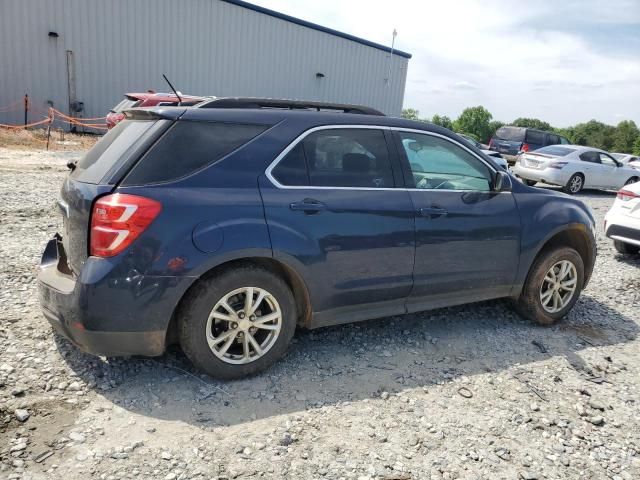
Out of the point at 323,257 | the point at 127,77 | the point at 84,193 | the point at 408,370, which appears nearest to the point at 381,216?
the point at 323,257

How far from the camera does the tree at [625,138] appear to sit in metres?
59.1

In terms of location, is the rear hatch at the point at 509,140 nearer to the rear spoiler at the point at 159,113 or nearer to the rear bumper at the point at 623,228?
the rear bumper at the point at 623,228

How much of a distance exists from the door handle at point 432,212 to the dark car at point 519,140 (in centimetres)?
1686

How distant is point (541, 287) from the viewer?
4.47 m

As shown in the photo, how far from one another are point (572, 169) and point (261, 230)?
14.0 meters

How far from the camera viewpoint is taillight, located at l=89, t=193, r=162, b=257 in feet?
9.10

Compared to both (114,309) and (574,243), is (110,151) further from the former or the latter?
(574,243)

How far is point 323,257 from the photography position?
3305 mm

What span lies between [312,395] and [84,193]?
1835mm

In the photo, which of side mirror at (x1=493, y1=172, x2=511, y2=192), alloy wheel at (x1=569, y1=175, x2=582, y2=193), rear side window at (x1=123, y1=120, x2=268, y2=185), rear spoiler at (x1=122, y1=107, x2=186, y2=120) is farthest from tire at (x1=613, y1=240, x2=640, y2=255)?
alloy wheel at (x1=569, y1=175, x2=582, y2=193)

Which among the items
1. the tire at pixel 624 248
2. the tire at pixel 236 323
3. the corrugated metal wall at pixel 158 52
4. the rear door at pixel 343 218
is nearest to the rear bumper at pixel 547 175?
the tire at pixel 624 248

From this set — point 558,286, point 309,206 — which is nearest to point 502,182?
point 558,286

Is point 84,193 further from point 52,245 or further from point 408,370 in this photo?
point 408,370

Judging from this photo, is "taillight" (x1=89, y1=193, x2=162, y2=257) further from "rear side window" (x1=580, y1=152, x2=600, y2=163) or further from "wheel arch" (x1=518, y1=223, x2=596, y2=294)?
"rear side window" (x1=580, y1=152, x2=600, y2=163)
